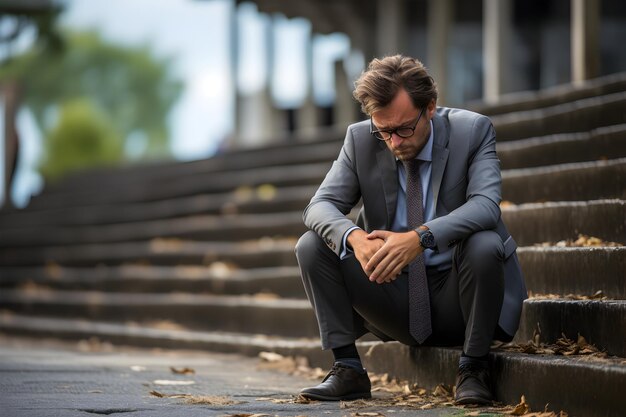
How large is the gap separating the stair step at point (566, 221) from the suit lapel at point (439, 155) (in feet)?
3.96

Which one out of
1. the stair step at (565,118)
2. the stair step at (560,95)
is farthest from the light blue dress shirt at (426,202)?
the stair step at (560,95)

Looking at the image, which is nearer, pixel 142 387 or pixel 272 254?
pixel 142 387

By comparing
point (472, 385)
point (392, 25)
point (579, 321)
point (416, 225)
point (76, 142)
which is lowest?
point (472, 385)

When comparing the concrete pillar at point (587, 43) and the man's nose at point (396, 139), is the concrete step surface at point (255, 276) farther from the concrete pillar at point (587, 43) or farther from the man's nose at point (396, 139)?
the concrete pillar at point (587, 43)

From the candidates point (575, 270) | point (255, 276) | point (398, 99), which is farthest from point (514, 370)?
point (255, 276)

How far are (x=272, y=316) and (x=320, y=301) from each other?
3468 millimetres

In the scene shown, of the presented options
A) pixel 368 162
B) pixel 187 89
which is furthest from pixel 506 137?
pixel 187 89

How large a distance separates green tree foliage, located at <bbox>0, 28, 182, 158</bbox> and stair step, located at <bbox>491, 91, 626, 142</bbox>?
189 ft

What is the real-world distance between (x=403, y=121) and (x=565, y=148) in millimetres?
3001

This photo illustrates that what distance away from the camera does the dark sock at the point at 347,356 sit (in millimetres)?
5062

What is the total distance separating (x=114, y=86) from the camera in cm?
7094

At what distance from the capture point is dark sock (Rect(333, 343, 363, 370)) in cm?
506

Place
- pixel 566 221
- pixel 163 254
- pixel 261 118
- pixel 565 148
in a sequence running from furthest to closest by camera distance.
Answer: pixel 261 118, pixel 163 254, pixel 565 148, pixel 566 221

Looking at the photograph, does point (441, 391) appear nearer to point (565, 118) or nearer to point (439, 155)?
point (439, 155)
